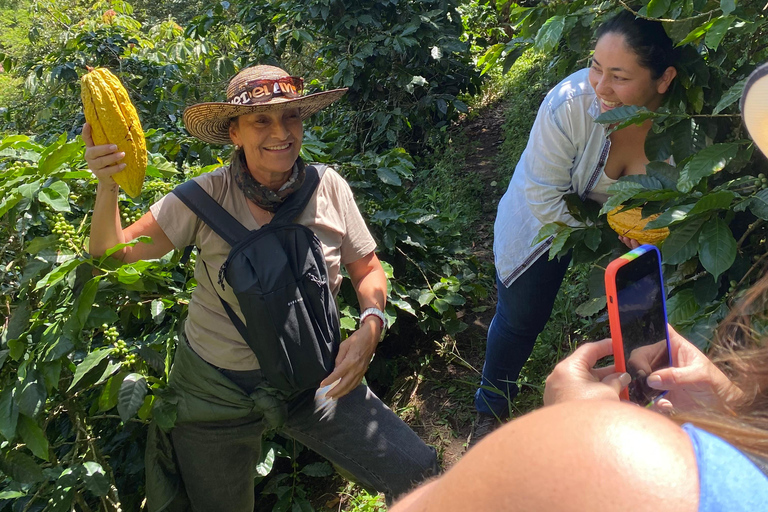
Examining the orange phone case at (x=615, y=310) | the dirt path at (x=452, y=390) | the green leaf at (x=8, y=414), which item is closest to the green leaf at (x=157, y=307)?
the green leaf at (x=8, y=414)

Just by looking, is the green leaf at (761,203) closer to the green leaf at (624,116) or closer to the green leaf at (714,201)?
the green leaf at (714,201)

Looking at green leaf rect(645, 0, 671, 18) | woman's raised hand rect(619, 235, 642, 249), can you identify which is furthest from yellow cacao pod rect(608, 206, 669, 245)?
green leaf rect(645, 0, 671, 18)

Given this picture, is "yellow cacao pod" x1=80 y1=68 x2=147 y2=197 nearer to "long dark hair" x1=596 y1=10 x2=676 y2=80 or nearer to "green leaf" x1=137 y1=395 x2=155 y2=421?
"green leaf" x1=137 y1=395 x2=155 y2=421

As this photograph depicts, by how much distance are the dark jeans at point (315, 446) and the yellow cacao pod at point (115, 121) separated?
2.14 feet

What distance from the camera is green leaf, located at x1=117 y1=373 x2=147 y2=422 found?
1824mm

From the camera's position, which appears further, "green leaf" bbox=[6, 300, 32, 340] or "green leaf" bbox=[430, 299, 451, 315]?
"green leaf" bbox=[430, 299, 451, 315]

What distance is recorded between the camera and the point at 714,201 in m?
1.45

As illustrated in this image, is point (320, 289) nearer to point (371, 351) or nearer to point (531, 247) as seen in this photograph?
point (371, 351)

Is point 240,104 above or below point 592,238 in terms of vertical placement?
above

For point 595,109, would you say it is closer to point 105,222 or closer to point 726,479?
point 105,222

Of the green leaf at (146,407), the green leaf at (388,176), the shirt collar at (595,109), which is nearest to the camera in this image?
the green leaf at (146,407)

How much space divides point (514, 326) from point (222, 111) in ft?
4.50

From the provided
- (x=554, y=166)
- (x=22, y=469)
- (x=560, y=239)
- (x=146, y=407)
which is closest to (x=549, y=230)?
(x=560, y=239)

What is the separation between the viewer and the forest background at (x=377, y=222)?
171 centimetres
